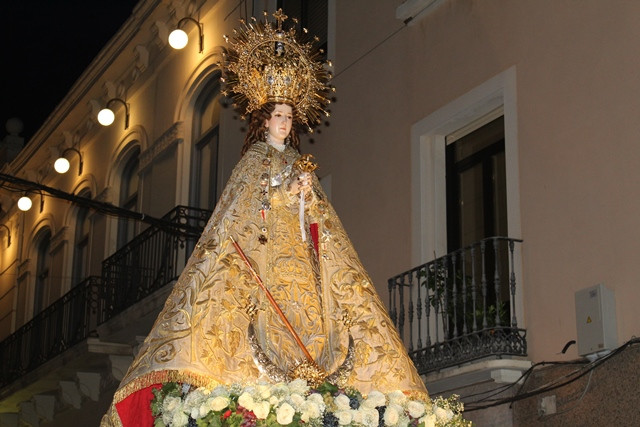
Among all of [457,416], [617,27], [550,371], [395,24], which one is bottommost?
[457,416]

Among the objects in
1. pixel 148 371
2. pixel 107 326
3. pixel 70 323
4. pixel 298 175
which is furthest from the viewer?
pixel 70 323

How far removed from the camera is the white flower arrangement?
536 centimetres

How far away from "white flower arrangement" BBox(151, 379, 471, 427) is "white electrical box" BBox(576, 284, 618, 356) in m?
2.43

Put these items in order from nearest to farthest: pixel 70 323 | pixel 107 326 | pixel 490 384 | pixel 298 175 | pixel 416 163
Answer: pixel 298 175 < pixel 490 384 < pixel 416 163 < pixel 107 326 < pixel 70 323

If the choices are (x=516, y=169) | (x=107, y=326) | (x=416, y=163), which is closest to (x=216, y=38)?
(x=107, y=326)

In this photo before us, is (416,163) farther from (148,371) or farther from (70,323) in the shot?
(70,323)

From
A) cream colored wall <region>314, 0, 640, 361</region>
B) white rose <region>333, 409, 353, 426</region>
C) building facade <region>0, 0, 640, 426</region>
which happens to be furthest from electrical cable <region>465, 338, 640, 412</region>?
white rose <region>333, 409, 353, 426</region>

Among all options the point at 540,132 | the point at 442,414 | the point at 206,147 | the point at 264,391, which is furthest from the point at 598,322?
the point at 206,147

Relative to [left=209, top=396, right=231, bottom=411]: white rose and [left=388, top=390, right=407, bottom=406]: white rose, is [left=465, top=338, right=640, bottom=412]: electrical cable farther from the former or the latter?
[left=209, top=396, right=231, bottom=411]: white rose

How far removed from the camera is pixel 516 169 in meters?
9.27

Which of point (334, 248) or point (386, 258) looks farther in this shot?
point (386, 258)

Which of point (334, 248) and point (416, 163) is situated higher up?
point (416, 163)

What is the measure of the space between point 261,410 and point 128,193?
12.7 m

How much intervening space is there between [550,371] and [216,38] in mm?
7732
